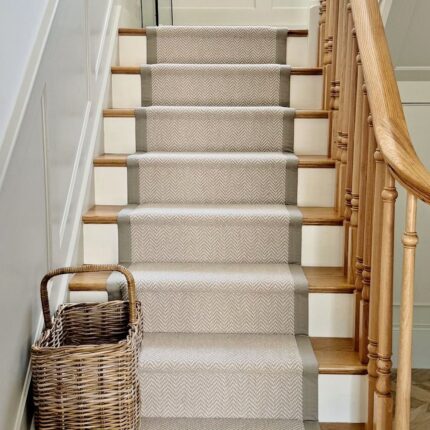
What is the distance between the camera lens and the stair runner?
203cm

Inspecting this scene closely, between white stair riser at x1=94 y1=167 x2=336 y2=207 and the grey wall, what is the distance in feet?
0.31

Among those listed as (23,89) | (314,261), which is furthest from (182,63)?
(23,89)

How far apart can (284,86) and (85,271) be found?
64.2 inches

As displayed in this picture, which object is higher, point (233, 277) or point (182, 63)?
point (182, 63)

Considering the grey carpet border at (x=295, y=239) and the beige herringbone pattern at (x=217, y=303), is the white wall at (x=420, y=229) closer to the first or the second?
the grey carpet border at (x=295, y=239)

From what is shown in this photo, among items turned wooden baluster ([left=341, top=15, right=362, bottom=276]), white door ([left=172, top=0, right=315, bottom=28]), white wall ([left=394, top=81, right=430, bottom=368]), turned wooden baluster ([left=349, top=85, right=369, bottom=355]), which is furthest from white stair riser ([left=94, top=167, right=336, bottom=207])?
white door ([left=172, top=0, right=315, bottom=28])

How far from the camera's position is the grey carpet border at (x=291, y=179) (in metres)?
2.63

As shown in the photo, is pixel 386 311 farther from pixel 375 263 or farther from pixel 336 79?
pixel 336 79

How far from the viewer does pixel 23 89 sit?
1.72 meters

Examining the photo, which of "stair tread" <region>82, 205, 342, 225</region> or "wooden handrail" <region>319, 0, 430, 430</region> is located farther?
"stair tread" <region>82, 205, 342, 225</region>

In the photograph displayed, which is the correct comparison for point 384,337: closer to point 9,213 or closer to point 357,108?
point 357,108

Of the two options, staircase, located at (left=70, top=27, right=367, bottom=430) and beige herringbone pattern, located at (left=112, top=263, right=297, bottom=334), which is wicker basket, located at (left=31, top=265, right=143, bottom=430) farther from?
beige herringbone pattern, located at (left=112, top=263, right=297, bottom=334)

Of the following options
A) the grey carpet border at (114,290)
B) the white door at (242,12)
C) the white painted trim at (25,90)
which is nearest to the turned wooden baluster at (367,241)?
the grey carpet border at (114,290)

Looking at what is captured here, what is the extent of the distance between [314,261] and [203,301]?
0.49 metres
